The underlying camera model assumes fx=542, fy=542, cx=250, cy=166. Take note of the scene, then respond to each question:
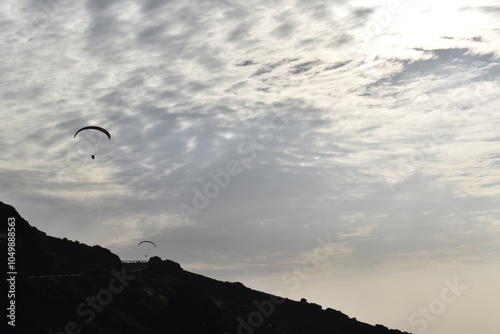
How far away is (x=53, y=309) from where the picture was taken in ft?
196

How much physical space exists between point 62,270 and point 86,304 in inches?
459

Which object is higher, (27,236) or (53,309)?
(27,236)

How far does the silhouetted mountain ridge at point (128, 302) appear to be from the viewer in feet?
197

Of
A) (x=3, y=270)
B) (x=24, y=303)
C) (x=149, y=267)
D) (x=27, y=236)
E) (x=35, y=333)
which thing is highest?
(x=149, y=267)

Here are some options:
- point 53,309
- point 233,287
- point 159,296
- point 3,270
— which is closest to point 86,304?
point 53,309

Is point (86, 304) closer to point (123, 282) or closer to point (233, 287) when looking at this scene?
point (123, 282)

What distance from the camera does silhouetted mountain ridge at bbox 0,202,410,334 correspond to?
5997 cm

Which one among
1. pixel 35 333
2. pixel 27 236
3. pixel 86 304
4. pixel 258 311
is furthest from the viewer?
pixel 258 311

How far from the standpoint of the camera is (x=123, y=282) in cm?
7962

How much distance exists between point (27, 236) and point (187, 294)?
22.2 m

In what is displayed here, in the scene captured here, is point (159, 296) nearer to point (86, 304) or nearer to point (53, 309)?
point (86, 304)

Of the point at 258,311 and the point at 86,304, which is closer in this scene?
the point at 86,304

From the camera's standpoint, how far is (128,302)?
7338cm

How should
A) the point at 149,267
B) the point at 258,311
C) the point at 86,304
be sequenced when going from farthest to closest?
the point at 149,267, the point at 258,311, the point at 86,304
